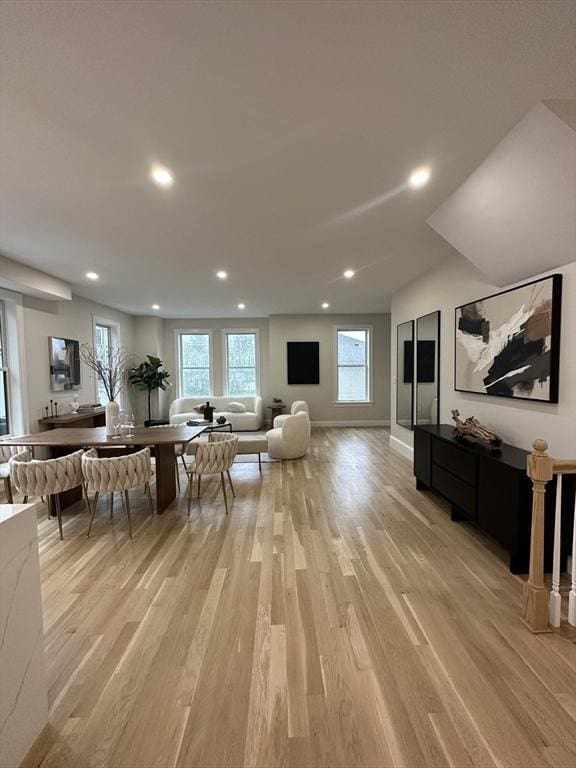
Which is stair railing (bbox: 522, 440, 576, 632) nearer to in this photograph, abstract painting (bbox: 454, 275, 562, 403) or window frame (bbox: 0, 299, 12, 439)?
abstract painting (bbox: 454, 275, 562, 403)

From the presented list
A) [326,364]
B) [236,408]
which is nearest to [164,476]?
[236,408]

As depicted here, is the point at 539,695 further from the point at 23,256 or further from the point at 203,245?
the point at 23,256

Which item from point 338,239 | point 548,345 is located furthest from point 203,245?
point 548,345

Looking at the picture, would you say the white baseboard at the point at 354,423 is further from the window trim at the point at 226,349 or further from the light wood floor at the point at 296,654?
the light wood floor at the point at 296,654

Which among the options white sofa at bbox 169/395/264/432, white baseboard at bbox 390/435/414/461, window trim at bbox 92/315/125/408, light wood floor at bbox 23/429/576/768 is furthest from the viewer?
white sofa at bbox 169/395/264/432

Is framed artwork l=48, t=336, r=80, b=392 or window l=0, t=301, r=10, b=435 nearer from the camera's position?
window l=0, t=301, r=10, b=435

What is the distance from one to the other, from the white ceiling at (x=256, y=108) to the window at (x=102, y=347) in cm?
361

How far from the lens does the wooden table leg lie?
3.70m

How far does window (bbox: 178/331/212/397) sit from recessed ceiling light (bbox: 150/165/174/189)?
22.4ft

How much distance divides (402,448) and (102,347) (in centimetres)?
635

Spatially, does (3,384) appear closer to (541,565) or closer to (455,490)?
(455,490)

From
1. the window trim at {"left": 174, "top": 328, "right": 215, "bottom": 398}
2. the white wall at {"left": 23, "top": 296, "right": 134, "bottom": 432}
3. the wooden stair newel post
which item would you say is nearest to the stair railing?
the wooden stair newel post

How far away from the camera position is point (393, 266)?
474 centimetres

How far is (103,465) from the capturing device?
10.0 ft
